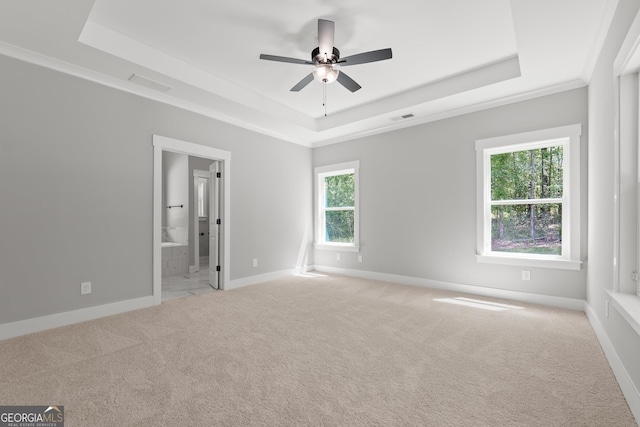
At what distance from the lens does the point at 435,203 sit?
181 inches

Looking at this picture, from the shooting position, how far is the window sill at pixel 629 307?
62.9 inches

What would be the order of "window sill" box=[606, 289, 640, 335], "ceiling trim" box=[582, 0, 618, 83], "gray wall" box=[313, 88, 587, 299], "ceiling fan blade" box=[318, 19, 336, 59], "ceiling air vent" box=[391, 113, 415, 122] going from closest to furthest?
1. "window sill" box=[606, 289, 640, 335]
2. "ceiling trim" box=[582, 0, 618, 83]
3. "ceiling fan blade" box=[318, 19, 336, 59]
4. "gray wall" box=[313, 88, 587, 299]
5. "ceiling air vent" box=[391, 113, 415, 122]

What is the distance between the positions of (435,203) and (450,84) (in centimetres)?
172

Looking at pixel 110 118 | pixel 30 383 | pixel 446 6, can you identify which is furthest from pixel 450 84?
pixel 30 383

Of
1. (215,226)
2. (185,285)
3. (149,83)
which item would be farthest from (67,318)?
(149,83)

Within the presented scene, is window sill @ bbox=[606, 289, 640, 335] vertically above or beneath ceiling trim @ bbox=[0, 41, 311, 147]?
beneath

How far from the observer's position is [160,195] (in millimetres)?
3816

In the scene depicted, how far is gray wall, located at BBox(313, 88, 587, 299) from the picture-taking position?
3643mm

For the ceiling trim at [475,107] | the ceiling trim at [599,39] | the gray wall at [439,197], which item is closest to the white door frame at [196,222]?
the gray wall at [439,197]

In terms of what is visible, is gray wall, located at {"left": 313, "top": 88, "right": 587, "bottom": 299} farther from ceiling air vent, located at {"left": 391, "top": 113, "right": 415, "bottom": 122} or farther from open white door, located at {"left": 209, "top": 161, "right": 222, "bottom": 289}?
open white door, located at {"left": 209, "top": 161, "right": 222, "bottom": 289}

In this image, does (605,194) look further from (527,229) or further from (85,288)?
(85,288)

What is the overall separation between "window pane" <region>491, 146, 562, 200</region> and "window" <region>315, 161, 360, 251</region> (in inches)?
91.8

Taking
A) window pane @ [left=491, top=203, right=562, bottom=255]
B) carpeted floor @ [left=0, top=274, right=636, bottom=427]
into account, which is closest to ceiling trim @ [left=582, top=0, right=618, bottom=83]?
window pane @ [left=491, top=203, right=562, bottom=255]

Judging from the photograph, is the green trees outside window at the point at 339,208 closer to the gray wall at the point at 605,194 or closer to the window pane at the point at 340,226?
the window pane at the point at 340,226
